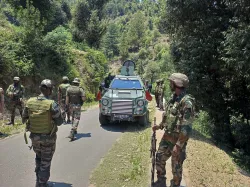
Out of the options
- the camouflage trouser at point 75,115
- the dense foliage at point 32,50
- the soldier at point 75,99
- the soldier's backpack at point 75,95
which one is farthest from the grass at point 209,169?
the dense foliage at point 32,50

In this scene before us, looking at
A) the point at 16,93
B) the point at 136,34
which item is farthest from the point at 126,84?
the point at 136,34

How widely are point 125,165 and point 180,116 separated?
8.41 ft

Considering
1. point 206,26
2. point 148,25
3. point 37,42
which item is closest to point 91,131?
point 206,26

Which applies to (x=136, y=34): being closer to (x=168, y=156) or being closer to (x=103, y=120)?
(x=103, y=120)

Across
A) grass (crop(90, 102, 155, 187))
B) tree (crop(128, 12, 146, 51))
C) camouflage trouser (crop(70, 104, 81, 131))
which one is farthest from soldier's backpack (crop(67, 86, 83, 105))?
tree (crop(128, 12, 146, 51))

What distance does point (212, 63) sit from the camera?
1141 centimetres

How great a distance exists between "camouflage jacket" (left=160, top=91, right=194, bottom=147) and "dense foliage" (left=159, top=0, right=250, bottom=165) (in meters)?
6.17

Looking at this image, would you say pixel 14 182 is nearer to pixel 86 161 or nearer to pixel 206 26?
pixel 86 161

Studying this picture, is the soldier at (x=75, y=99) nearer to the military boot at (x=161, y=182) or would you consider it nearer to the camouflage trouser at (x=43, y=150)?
the camouflage trouser at (x=43, y=150)

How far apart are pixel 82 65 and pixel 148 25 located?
10632 cm

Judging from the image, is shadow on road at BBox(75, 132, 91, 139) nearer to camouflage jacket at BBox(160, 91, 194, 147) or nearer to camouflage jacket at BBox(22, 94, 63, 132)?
camouflage jacket at BBox(22, 94, 63, 132)

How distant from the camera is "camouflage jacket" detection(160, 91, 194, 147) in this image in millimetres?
4637

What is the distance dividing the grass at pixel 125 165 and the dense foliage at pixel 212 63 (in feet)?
13.6

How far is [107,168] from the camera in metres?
6.55
